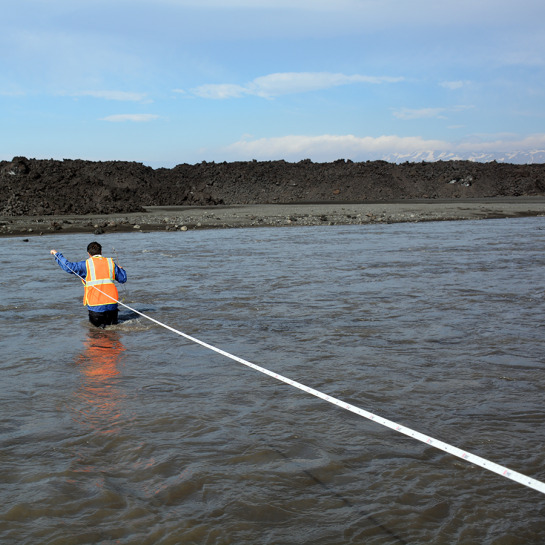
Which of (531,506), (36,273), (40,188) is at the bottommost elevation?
(531,506)

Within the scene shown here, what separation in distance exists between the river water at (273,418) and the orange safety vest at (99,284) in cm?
45

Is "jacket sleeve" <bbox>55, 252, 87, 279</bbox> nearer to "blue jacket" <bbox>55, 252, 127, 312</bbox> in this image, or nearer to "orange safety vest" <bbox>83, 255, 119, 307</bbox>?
"blue jacket" <bbox>55, 252, 127, 312</bbox>

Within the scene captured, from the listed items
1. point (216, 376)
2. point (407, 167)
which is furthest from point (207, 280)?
point (407, 167)

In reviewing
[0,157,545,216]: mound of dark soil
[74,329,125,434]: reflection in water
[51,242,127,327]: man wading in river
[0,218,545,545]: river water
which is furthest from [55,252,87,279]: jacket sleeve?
[0,157,545,216]: mound of dark soil

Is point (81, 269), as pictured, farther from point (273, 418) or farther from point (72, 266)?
point (273, 418)

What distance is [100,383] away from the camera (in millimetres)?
6211

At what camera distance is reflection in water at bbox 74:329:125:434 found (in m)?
5.18

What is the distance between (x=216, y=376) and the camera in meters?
6.37

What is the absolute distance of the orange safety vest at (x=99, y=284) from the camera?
879 centimetres

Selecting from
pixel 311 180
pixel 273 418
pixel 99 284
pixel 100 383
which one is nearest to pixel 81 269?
pixel 99 284

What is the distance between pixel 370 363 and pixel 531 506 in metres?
3.07

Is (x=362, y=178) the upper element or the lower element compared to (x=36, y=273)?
upper

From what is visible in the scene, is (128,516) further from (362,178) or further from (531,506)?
(362,178)

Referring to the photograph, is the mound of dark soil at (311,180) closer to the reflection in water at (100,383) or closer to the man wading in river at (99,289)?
the man wading in river at (99,289)
